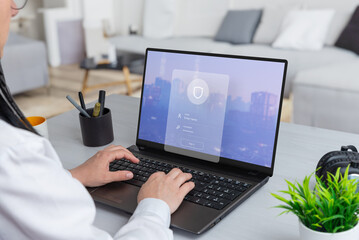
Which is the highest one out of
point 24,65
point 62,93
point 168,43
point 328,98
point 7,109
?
point 7,109

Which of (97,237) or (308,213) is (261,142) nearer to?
(308,213)

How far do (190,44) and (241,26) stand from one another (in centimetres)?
55

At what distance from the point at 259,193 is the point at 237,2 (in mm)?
3751

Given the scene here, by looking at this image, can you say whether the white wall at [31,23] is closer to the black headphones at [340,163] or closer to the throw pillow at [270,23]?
the throw pillow at [270,23]

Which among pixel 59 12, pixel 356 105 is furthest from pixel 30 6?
pixel 356 105

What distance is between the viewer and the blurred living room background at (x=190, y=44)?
7.99 feet

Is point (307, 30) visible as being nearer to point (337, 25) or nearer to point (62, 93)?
point (337, 25)

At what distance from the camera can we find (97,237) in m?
0.55

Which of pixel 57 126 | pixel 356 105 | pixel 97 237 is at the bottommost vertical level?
pixel 356 105

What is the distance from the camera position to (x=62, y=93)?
3.95m

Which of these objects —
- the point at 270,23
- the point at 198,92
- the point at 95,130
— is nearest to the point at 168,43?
the point at 270,23

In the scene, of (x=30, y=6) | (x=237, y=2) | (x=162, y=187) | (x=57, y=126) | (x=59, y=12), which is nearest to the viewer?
(x=162, y=187)

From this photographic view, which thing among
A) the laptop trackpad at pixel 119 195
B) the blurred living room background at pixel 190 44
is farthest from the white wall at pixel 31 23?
the laptop trackpad at pixel 119 195

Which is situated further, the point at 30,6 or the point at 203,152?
the point at 30,6
